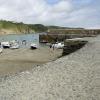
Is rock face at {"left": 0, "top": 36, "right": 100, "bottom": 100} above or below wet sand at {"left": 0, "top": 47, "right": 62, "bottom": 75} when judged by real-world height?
above

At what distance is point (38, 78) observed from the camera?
13359mm

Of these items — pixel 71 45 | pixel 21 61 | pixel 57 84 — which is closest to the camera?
pixel 57 84

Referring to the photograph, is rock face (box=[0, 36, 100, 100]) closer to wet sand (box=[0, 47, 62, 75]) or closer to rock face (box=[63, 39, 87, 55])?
wet sand (box=[0, 47, 62, 75])

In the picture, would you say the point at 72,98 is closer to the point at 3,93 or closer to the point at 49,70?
the point at 3,93

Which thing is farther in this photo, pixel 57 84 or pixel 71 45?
pixel 71 45

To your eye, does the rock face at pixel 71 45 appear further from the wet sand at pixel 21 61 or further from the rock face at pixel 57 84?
the rock face at pixel 57 84

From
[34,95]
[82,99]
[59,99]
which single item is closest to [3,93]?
[34,95]

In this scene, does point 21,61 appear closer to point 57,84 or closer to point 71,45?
point 71,45

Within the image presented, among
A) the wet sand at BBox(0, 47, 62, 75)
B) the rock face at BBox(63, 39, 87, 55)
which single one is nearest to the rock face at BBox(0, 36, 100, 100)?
the wet sand at BBox(0, 47, 62, 75)

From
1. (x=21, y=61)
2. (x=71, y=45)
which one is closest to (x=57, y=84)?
(x=71, y=45)

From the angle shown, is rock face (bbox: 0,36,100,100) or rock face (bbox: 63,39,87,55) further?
rock face (bbox: 63,39,87,55)

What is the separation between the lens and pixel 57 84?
11906 mm

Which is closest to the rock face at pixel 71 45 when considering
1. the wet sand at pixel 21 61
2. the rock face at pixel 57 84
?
the wet sand at pixel 21 61

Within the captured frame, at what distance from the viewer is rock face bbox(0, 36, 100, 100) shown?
10.4 metres
